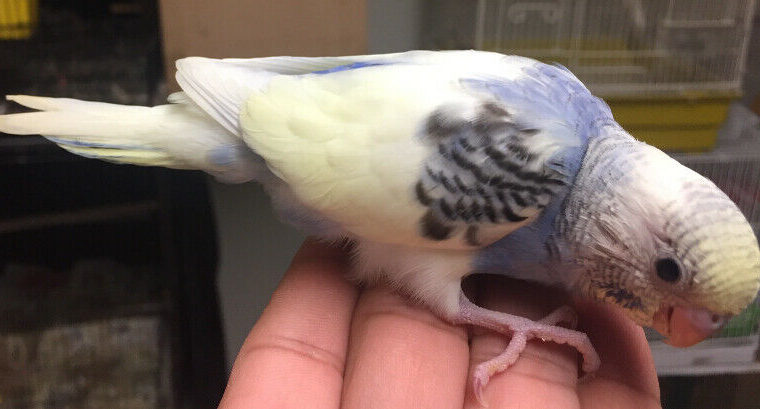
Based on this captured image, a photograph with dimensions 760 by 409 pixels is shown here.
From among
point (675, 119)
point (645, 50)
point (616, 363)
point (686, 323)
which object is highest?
point (645, 50)

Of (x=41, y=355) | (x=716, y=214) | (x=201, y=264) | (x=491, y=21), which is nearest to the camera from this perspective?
(x=716, y=214)

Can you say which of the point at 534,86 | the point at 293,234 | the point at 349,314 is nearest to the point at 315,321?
the point at 349,314

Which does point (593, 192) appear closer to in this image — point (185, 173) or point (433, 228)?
point (433, 228)

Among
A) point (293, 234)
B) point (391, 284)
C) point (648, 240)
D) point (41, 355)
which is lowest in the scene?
point (41, 355)

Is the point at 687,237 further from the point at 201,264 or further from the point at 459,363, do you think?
the point at 201,264

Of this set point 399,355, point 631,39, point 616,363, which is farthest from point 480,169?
point 631,39

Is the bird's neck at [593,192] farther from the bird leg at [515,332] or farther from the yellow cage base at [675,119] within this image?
the yellow cage base at [675,119]

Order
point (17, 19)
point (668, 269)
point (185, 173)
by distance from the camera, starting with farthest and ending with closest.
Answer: point (185, 173), point (17, 19), point (668, 269)
